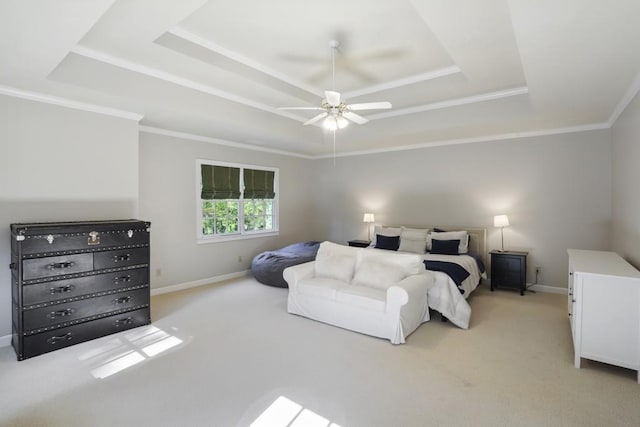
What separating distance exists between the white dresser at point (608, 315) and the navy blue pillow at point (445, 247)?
244 cm

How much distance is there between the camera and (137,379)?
267cm

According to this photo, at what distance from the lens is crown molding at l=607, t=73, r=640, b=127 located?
3.14m

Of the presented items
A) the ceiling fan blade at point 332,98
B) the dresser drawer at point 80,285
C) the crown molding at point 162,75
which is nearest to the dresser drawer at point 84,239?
the dresser drawer at point 80,285

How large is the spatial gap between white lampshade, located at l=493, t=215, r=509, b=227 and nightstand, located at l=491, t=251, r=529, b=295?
A: 17.2 inches

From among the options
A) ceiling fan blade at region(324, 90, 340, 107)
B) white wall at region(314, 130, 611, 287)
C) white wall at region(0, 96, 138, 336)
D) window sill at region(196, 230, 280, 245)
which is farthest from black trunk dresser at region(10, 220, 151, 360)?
white wall at region(314, 130, 611, 287)

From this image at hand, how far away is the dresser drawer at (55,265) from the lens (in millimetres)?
3027

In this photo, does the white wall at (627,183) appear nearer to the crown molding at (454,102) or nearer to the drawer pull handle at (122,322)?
the crown molding at (454,102)

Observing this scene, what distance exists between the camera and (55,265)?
10.4ft

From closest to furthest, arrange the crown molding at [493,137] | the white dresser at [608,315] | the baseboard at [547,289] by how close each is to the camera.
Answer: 1. the white dresser at [608,315]
2. the crown molding at [493,137]
3. the baseboard at [547,289]

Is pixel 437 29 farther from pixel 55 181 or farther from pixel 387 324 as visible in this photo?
pixel 55 181

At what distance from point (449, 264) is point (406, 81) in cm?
248

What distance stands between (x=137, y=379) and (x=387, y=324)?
2296 millimetres

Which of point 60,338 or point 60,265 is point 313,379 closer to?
point 60,338

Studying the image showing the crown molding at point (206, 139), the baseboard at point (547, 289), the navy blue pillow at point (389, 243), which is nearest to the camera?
the crown molding at point (206, 139)
